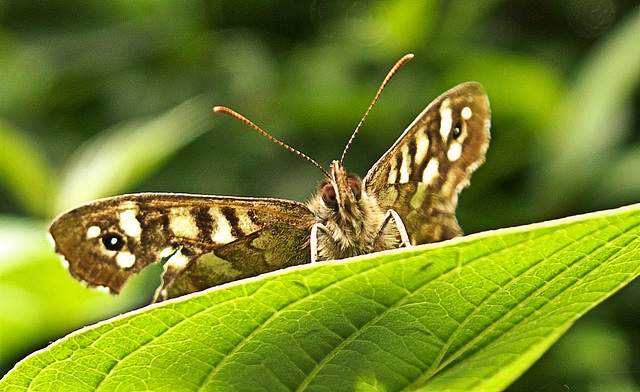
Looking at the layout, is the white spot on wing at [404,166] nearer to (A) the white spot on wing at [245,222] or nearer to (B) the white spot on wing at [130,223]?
(A) the white spot on wing at [245,222]

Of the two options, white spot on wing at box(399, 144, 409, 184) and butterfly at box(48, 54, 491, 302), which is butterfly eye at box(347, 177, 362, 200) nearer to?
butterfly at box(48, 54, 491, 302)

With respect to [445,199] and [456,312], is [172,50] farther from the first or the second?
[456,312]

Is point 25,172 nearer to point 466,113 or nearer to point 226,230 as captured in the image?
point 226,230

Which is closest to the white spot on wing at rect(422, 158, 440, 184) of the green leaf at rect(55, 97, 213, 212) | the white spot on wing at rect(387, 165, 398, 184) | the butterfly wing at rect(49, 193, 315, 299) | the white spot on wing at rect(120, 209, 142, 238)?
the white spot on wing at rect(387, 165, 398, 184)

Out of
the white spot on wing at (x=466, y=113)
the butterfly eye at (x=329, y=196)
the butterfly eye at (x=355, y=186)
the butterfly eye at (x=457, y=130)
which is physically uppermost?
the white spot on wing at (x=466, y=113)

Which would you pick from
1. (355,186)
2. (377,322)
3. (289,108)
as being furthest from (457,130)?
(289,108)

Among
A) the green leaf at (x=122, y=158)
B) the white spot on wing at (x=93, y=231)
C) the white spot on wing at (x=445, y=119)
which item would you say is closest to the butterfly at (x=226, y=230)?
the white spot on wing at (x=93, y=231)
